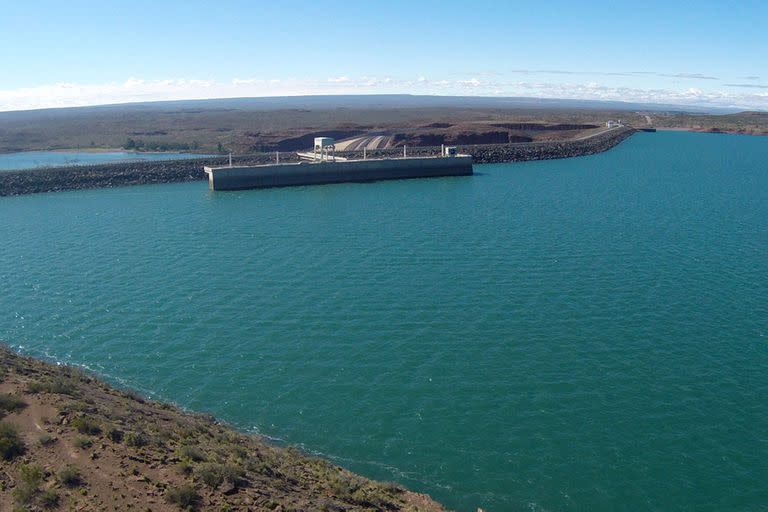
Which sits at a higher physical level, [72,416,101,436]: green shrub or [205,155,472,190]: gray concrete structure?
[205,155,472,190]: gray concrete structure

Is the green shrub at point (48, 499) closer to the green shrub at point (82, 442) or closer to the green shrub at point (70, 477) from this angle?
the green shrub at point (70, 477)

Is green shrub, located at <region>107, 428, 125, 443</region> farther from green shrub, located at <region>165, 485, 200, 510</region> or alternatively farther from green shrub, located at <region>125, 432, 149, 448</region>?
green shrub, located at <region>165, 485, 200, 510</region>

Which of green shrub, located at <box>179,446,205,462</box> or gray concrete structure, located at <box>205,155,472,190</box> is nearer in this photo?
green shrub, located at <box>179,446,205,462</box>

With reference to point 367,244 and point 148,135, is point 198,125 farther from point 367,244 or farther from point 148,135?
point 367,244

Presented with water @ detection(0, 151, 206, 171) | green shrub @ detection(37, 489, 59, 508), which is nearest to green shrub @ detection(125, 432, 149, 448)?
green shrub @ detection(37, 489, 59, 508)

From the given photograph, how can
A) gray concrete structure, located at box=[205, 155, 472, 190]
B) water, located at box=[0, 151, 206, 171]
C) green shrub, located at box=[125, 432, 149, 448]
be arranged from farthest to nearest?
water, located at box=[0, 151, 206, 171] < gray concrete structure, located at box=[205, 155, 472, 190] < green shrub, located at box=[125, 432, 149, 448]

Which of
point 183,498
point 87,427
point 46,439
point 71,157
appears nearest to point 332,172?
point 71,157

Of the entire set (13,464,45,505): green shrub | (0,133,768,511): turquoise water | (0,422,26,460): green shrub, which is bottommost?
(0,133,768,511): turquoise water

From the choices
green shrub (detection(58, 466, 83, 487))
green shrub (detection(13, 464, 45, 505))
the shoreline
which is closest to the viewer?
green shrub (detection(13, 464, 45, 505))
